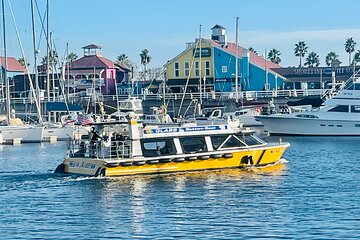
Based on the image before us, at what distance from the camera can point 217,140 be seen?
4181cm

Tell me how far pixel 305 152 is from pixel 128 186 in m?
24.1

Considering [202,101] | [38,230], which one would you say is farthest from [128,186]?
[202,101]

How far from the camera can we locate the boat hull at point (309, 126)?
76.4 m

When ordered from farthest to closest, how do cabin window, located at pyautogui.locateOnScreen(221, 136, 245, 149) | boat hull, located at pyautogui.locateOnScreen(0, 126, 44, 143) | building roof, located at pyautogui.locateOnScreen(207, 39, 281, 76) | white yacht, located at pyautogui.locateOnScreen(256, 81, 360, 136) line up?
building roof, located at pyautogui.locateOnScreen(207, 39, 281, 76), boat hull, located at pyautogui.locateOnScreen(0, 126, 44, 143), white yacht, located at pyautogui.locateOnScreen(256, 81, 360, 136), cabin window, located at pyautogui.locateOnScreen(221, 136, 245, 149)

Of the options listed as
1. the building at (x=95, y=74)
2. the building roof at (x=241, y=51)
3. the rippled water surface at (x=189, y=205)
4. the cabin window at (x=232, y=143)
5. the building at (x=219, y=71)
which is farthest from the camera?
the building at (x=95, y=74)

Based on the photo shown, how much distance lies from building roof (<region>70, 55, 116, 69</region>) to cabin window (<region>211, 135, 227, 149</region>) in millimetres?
81587

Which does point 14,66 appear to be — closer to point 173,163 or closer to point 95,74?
point 95,74

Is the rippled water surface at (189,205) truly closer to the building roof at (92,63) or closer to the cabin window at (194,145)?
the cabin window at (194,145)

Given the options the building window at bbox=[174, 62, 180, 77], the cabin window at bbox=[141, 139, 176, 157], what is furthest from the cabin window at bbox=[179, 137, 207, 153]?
the building window at bbox=[174, 62, 180, 77]

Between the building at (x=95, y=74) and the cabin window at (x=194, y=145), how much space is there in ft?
240

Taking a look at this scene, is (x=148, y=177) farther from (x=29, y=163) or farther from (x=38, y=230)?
(x=29, y=163)

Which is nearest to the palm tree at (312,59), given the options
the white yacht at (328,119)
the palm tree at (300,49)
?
the palm tree at (300,49)

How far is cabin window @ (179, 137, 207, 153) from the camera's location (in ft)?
136

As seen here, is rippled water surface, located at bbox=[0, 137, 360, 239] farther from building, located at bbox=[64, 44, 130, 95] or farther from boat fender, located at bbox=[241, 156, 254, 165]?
building, located at bbox=[64, 44, 130, 95]
